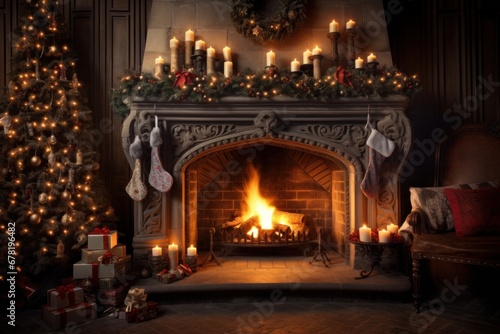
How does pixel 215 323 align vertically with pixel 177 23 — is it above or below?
below

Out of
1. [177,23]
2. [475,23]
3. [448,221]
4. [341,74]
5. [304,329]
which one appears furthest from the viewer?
[475,23]

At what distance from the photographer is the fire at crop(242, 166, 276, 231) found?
4922 mm

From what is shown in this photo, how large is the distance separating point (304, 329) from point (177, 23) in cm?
365

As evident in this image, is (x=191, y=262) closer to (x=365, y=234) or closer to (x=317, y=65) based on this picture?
(x=365, y=234)

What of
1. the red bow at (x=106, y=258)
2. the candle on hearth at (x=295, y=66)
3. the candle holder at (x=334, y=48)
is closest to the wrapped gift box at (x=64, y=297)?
the red bow at (x=106, y=258)

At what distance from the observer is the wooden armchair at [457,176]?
3262mm

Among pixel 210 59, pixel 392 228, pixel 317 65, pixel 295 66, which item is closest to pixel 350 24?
pixel 317 65

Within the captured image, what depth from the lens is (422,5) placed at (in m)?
4.97

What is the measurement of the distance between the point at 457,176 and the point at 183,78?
3609mm

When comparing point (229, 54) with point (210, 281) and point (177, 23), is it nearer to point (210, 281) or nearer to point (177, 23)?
point (177, 23)

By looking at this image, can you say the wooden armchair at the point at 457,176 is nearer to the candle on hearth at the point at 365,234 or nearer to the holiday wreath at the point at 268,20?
the candle on hearth at the point at 365,234

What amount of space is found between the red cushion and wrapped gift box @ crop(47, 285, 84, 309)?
3.81 metres

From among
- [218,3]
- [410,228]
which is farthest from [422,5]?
[410,228]

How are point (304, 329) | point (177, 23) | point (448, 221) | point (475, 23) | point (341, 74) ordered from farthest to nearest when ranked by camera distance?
point (475, 23) < point (177, 23) < point (341, 74) < point (448, 221) < point (304, 329)
